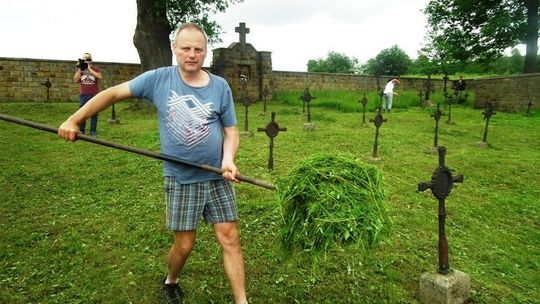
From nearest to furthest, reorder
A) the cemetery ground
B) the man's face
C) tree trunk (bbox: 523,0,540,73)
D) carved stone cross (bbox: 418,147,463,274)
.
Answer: the man's face < carved stone cross (bbox: 418,147,463,274) < the cemetery ground < tree trunk (bbox: 523,0,540,73)

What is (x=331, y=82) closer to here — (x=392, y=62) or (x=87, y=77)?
(x=87, y=77)

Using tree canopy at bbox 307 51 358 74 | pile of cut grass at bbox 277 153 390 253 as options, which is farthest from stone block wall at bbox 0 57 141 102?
tree canopy at bbox 307 51 358 74

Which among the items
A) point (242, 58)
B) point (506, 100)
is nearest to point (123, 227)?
point (242, 58)

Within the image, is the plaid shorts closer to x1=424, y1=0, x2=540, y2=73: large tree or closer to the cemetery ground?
the cemetery ground

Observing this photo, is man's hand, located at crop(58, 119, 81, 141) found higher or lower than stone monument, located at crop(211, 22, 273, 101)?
lower

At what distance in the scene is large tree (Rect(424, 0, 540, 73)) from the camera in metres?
25.1

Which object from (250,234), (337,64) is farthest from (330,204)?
(337,64)

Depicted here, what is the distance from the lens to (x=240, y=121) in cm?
1443

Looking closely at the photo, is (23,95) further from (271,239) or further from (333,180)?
(333,180)

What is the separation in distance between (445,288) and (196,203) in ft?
7.69

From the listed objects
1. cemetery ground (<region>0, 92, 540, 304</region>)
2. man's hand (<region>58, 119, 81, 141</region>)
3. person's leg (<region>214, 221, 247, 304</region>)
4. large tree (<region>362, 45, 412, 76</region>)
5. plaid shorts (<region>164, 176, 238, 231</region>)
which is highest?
large tree (<region>362, 45, 412, 76</region>)

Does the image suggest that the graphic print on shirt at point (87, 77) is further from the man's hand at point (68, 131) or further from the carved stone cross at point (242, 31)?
the carved stone cross at point (242, 31)

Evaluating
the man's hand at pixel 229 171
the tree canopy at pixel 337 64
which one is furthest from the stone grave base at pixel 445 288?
the tree canopy at pixel 337 64

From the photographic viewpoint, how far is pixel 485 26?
25.4m
